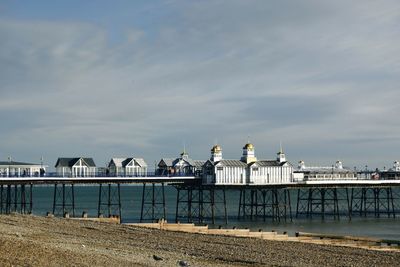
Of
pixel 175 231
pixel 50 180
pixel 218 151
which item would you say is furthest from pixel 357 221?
pixel 175 231

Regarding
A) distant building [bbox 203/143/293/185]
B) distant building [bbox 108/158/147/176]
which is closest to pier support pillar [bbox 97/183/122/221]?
distant building [bbox 108/158/147/176]

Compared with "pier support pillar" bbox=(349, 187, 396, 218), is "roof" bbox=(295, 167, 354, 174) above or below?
above

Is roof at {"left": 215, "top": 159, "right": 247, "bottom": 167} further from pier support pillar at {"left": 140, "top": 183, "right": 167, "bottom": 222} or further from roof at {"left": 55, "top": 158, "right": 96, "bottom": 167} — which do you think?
roof at {"left": 55, "top": 158, "right": 96, "bottom": 167}

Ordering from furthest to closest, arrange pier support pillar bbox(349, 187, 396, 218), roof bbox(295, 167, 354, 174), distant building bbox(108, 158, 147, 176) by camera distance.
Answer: roof bbox(295, 167, 354, 174) < pier support pillar bbox(349, 187, 396, 218) < distant building bbox(108, 158, 147, 176)

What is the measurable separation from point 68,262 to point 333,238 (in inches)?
806

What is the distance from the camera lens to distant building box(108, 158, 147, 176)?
67644mm

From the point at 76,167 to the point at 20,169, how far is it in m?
5.25

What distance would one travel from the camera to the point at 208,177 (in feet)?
215

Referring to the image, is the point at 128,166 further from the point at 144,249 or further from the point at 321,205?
the point at 144,249

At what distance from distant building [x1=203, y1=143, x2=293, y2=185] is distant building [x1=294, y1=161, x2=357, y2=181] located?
3.20m

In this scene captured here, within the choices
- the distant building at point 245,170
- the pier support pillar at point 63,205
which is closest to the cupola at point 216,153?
the distant building at point 245,170

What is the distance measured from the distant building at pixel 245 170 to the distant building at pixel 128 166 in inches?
253

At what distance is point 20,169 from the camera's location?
6606 cm

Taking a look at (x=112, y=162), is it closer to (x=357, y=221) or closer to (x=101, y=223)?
(x=357, y=221)
